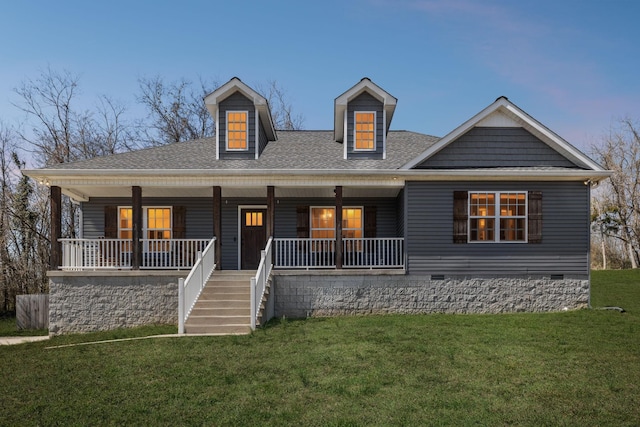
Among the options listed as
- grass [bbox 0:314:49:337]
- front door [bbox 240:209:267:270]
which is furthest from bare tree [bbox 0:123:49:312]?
front door [bbox 240:209:267:270]

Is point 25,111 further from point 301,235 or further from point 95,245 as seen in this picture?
point 301,235

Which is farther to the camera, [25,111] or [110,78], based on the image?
[110,78]

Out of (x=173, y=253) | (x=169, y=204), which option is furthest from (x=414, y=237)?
(x=169, y=204)

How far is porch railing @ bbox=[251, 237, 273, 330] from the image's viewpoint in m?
10.2

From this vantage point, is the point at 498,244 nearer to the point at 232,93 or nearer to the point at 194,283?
the point at 194,283

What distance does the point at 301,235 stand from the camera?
1488 cm

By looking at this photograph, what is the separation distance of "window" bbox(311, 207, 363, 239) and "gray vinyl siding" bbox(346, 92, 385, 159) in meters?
2.10

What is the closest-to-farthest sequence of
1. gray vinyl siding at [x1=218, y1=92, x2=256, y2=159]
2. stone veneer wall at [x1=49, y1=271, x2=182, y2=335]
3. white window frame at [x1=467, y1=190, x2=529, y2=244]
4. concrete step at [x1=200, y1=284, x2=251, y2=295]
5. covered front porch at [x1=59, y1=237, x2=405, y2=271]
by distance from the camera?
concrete step at [x1=200, y1=284, x2=251, y2=295] → stone veneer wall at [x1=49, y1=271, x2=182, y2=335] → covered front porch at [x1=59, y1=237, x2=405, y2=271] → white window frame at [x1=467, y1=190, x2=529, y2=244] → gray vinyl siding at [x1=218, y1=92, x2=256, y2=159]

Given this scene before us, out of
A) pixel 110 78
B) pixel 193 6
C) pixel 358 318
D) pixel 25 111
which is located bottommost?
pixel 358 318

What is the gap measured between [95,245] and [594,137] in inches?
1212

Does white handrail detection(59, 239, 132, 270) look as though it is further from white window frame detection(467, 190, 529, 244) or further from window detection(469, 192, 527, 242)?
window detection(469, 192, 527, 242)

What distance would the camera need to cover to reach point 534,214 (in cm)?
1253

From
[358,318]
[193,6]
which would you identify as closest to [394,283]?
[358,318]

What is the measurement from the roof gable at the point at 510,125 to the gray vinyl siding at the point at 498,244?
671 millimetres
